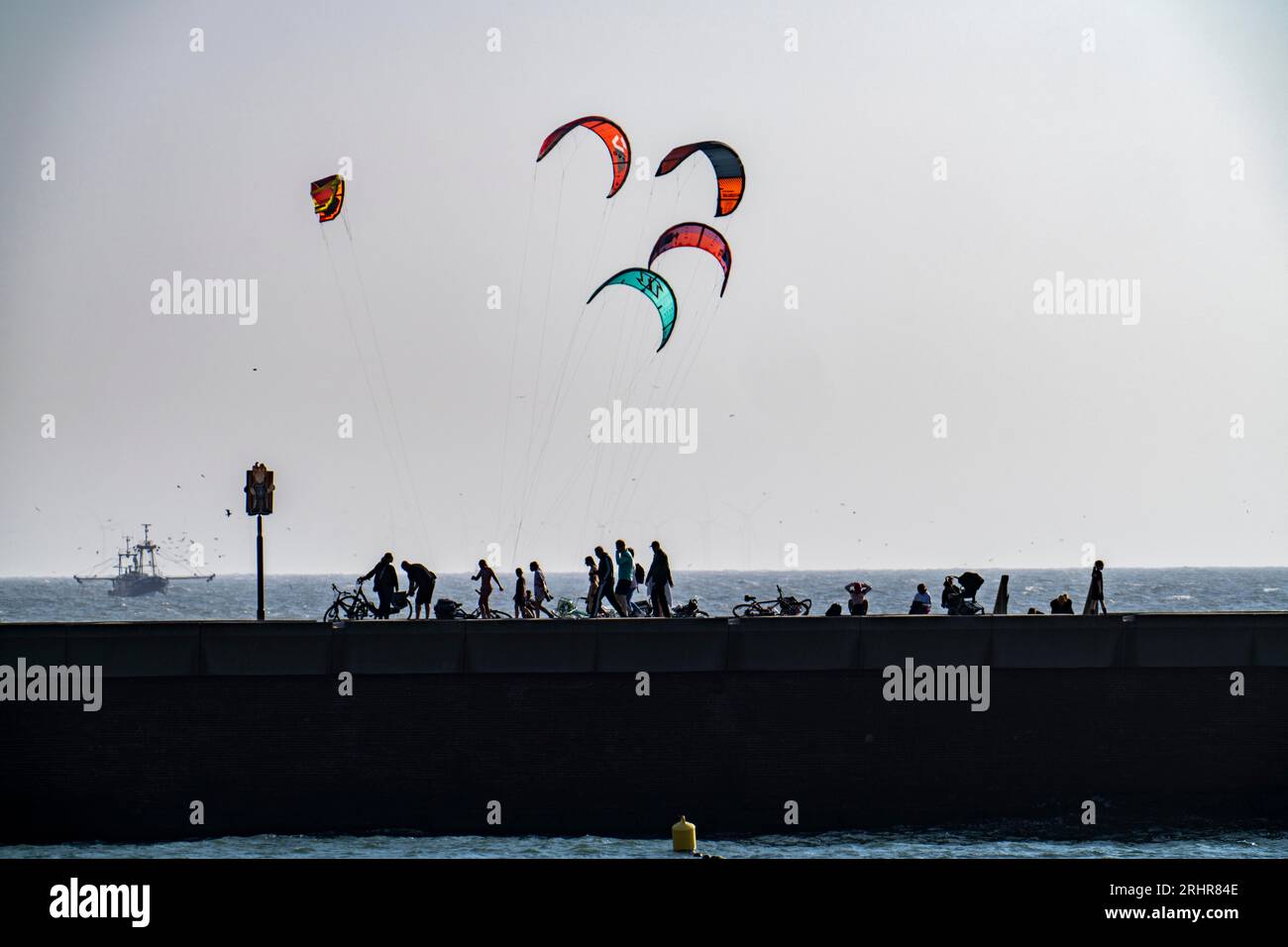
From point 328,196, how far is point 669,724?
41.5 feet

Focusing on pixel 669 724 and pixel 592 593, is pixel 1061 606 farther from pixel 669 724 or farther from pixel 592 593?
pixel 592 593

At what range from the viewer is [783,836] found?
24.0 m

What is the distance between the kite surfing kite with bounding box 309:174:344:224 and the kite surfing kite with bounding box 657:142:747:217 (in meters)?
6.13

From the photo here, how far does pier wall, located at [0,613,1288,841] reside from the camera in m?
24.0

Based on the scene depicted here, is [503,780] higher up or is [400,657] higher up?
[400,657]

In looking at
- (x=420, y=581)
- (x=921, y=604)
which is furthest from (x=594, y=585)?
(x=921, y=604)

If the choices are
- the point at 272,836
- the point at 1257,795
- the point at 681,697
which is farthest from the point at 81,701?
the point at 1257,795

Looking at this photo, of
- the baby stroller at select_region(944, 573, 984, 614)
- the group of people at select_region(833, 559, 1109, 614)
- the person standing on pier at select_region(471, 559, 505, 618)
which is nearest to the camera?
the baby stroller at select_region(944, 573, 984, 614)

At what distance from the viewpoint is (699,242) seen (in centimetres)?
3159

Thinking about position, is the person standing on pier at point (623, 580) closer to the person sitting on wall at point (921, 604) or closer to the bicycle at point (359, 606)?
the bicycle at point (359, 606)

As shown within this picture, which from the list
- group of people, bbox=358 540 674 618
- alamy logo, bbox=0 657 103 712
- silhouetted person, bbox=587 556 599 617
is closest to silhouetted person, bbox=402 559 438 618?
group of people, bbox=358 540 674 618
